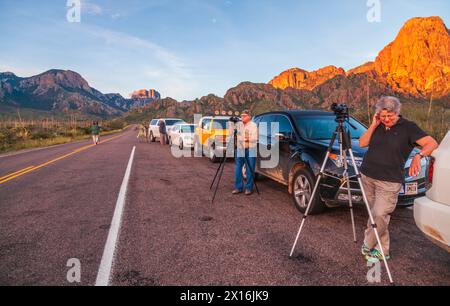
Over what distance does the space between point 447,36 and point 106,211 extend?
164841 mm

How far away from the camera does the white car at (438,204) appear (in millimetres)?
2521

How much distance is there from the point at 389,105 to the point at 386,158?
0.59m

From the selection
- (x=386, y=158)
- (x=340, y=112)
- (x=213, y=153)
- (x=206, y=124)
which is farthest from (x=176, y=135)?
(x=386, y=158)

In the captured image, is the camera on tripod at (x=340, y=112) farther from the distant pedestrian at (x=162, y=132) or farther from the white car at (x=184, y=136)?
the distant pedestrian at (x=162, y=132)

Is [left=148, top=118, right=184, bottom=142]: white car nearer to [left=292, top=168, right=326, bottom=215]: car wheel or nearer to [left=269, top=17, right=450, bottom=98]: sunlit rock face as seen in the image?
[left=292, top=168, right=326, bottom=215]: car wheel

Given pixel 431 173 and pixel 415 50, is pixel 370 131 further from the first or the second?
pixel 415 50

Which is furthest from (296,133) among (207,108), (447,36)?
(447,36)

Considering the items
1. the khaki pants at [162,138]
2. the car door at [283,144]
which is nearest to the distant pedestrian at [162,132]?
the khaki pants at [162,138]

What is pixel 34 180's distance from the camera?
7.97 m

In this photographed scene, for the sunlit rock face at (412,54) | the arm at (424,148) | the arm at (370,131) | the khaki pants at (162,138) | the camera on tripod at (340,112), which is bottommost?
the khaki pants at (162,138)

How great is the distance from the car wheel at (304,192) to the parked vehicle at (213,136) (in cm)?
579

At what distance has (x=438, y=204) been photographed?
262 cm

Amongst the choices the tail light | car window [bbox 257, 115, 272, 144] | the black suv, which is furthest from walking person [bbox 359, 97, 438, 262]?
car window [bbox 257, 115, 272, 144]
